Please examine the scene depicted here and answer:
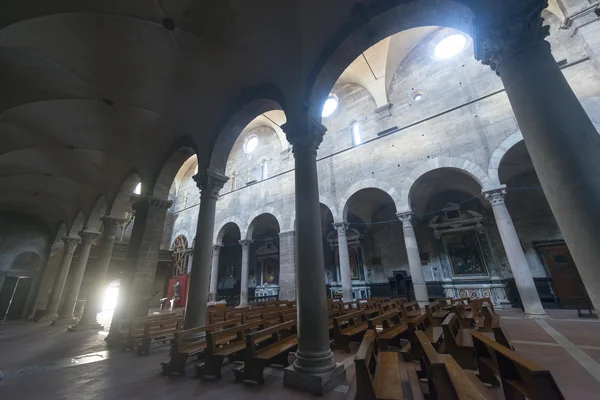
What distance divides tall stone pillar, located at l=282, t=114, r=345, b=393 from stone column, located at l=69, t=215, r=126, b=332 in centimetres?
795

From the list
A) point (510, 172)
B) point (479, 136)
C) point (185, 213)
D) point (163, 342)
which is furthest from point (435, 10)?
point (185, 213)

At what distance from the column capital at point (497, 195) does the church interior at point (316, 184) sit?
0.05 meters

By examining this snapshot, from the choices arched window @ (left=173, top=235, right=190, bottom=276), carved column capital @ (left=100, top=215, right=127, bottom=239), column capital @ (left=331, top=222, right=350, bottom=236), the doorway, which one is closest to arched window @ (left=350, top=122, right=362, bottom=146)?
column capital @ (left=331, top=222, right=350, bottom=236)

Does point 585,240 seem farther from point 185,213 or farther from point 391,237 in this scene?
point 185,213

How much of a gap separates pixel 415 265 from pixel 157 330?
8.43 m

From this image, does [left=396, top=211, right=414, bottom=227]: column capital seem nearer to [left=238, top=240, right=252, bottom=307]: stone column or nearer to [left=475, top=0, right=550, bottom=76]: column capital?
[left=475, top=0, right=550, bottom=76]: column capital

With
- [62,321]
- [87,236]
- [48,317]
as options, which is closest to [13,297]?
[48,317]

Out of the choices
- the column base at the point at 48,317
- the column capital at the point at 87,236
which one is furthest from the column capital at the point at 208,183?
the column base at the point at 48,317

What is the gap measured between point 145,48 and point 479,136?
1071 centimetres

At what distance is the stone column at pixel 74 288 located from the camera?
9.32 meters

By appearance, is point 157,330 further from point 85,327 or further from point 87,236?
point 87,236

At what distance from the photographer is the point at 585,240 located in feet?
5.90

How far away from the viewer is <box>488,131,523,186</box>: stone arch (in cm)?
826

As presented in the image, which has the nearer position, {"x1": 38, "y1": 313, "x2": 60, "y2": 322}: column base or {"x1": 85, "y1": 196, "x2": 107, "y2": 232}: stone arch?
{"x1": 85, "y1": 196, "x2": 107, "y2": 232}: stone arch
